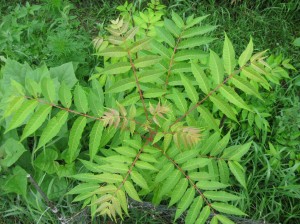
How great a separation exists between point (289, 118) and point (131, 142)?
4.58ft

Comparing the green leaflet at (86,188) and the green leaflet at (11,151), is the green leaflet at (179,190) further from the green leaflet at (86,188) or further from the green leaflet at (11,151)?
the green leaflet at (11,151)

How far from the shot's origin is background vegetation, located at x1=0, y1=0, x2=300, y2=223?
242 cm

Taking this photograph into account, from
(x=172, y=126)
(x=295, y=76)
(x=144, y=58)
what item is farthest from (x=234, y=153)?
(x=295, y=76)

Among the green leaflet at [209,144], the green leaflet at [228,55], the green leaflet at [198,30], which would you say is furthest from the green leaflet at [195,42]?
the green leaflet at [209,144]

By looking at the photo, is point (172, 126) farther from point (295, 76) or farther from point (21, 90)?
point (295, 76)

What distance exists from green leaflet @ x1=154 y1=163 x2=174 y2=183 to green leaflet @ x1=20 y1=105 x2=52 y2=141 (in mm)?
612

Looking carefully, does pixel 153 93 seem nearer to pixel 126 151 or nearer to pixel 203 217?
pixel 126 151

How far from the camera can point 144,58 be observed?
1.72 meters

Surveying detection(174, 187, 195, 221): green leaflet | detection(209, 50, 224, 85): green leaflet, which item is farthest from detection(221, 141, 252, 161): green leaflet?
detection(209, 50, 224, 85): green leaflet

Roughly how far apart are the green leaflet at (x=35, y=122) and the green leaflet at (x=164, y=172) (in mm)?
612

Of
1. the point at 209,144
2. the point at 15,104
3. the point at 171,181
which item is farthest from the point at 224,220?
the point at 15,104

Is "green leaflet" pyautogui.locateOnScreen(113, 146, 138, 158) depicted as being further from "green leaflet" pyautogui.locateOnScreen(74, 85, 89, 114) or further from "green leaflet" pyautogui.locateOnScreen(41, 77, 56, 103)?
"green leaflet" pyautogui.locateOnScreen(41, 77, 56, 103)

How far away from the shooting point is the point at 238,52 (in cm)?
338

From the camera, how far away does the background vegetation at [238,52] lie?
95.3 inches
